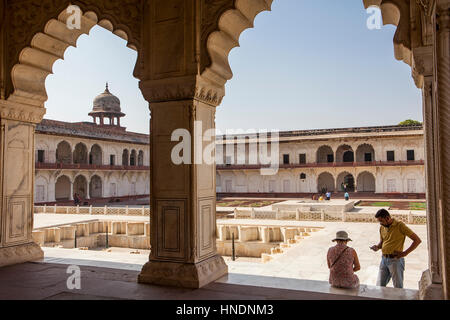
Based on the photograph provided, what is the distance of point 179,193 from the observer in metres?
4.12

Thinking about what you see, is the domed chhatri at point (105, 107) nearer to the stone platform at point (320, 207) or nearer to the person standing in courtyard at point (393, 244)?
the stone platform at point (320, 207)

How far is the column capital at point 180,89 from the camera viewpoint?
13.4 ft

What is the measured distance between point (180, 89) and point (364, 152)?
109 ft

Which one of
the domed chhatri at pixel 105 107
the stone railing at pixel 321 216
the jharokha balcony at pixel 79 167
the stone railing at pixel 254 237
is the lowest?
the stone railing at pixel 254 237

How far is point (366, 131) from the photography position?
108 ft

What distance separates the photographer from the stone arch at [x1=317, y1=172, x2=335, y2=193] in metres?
35.1

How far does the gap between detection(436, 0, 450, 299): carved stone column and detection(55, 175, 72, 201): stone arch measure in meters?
29.7

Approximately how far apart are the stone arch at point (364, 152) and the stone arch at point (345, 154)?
53 cm

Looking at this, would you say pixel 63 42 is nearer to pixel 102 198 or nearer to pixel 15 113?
pixel 15 113

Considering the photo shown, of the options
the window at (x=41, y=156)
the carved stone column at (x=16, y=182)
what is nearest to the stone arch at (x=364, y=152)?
the window at (x=41, y=156)

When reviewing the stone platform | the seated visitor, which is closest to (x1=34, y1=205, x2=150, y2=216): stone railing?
the stone platform

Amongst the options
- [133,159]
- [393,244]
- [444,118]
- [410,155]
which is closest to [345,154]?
[410,155]

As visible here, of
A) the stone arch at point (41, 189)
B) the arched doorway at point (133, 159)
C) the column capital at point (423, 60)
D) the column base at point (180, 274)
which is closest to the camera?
the column capital at point (423, 60)

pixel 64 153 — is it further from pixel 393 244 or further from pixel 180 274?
pixel 393 244
